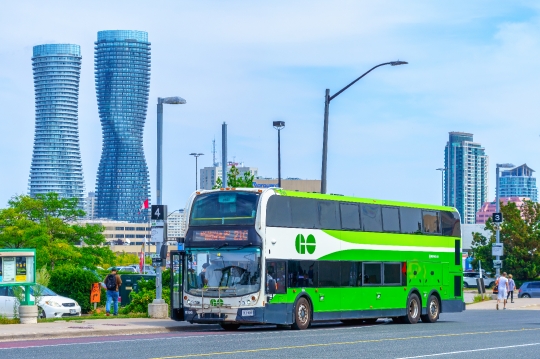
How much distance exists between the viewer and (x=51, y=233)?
65562 millimetres

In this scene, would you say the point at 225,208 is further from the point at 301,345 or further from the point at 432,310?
the point at 432,310

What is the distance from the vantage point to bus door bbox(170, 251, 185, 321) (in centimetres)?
2719

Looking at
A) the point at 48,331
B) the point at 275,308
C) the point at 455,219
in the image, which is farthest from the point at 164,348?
the point at 455,219

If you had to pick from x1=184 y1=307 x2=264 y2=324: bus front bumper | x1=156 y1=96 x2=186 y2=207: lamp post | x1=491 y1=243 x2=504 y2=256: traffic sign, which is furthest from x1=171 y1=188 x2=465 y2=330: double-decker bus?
x1=491 y1=243 x2=504 y2=256: traffic sign

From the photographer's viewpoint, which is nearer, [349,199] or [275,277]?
[275,277]

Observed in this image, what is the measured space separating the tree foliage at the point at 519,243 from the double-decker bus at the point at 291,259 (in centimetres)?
4405

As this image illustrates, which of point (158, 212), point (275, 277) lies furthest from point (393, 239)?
point (158, 212)

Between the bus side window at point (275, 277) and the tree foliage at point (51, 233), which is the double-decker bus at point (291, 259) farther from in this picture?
the tree foliage at point (51, 233)

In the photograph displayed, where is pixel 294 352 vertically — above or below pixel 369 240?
below

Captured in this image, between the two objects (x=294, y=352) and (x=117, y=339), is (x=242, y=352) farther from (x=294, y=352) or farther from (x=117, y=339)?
(x=117, y=339)

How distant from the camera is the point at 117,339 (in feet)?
75.4

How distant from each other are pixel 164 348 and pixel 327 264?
9.30 m

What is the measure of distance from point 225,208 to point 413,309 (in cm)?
830

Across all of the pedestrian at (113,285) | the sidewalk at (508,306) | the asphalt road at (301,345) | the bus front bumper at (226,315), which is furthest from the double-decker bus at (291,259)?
the sidewalk at (508,306)
